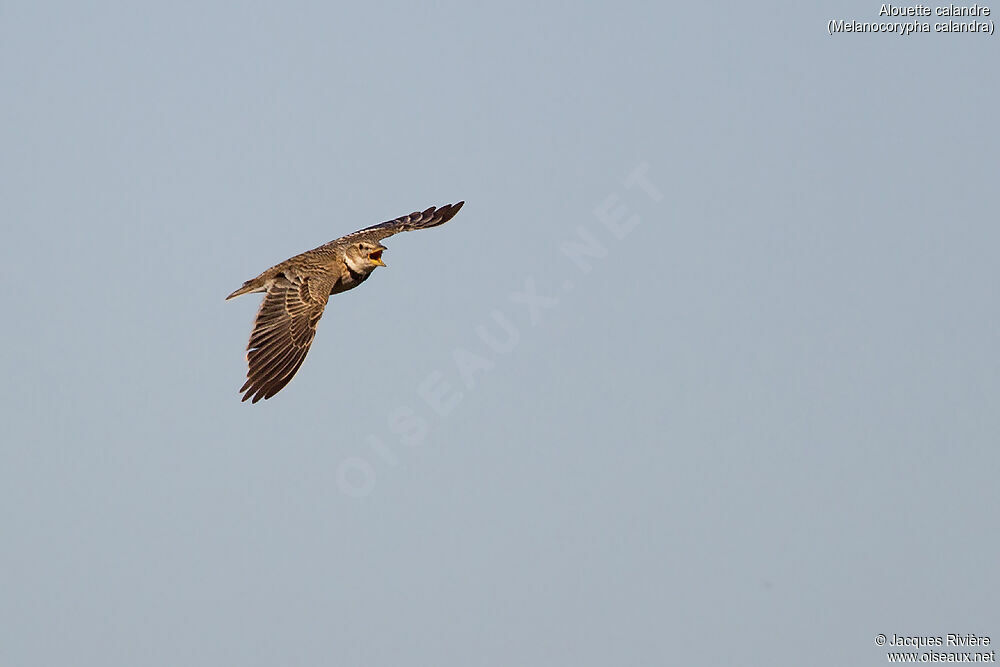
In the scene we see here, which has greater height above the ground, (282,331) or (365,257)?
(365,257)

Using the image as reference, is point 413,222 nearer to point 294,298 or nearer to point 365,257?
point 365,257

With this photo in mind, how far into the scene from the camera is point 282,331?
114 ft

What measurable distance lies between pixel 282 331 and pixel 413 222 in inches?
358

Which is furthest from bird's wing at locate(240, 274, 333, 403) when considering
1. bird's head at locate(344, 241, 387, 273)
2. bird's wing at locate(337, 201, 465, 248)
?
bird's wing at locate(337, 201, 465, 248)

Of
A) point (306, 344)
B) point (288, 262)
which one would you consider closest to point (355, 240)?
point (288, 262)

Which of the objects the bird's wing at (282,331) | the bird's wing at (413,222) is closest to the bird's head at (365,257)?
the bird's wing at (282,331)

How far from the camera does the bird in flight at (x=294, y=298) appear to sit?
33719 millimetres

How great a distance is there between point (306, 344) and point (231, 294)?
127 inches

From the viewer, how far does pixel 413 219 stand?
43.5m

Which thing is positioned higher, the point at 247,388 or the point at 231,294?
the point at 231,294

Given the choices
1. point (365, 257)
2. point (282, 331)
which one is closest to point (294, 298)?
point (282, 331)

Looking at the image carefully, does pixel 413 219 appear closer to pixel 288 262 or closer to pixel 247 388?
pixel 288 262

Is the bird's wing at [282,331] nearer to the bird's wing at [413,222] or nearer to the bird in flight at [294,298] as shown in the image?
the bird in flight at [294,298]

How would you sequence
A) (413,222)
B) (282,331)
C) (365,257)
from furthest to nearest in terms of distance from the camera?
1. (413,222)
2. (365,257)
3. (282,331)
